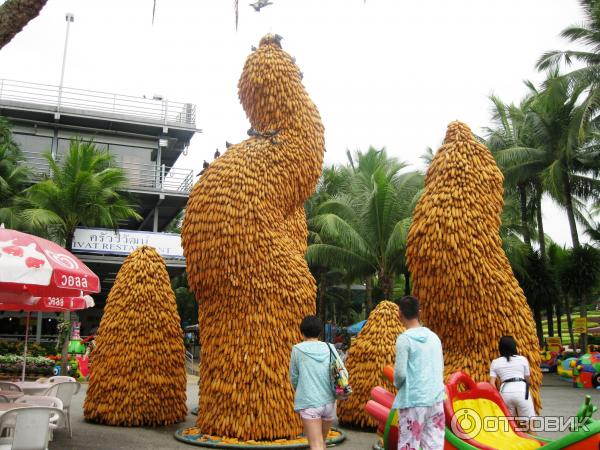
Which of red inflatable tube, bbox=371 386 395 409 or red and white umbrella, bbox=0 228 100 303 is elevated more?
red and white umbrella, bbox=0 228 100 303

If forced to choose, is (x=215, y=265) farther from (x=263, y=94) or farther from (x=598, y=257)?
(x=598, y=257)

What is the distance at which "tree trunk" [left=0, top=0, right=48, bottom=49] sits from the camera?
16.1ft

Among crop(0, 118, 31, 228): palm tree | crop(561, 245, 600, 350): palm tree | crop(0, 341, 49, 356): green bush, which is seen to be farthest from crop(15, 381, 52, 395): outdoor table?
crop(561, 245, 600, 350): palm tree

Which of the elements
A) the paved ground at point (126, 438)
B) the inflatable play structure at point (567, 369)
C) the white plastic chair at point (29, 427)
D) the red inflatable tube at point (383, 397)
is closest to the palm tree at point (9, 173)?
the paved ground at point (126, 438)

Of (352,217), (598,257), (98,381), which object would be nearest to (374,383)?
(98,381)

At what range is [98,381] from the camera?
7.66 m

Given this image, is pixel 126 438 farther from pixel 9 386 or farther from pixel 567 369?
pixel 567 369

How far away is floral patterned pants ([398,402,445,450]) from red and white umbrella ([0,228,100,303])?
3115 millimetres

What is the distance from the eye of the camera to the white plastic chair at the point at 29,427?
16.2 ft

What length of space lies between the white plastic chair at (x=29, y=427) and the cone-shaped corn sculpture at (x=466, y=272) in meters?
3.74

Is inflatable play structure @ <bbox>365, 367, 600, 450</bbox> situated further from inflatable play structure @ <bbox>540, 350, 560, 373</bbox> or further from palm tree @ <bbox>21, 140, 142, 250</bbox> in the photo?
inflatable play structure @ <bbox>540, 350, 560, 373</bbox>

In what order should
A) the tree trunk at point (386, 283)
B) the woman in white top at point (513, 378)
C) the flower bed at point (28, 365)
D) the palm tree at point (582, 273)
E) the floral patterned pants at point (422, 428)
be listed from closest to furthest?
1. the floral patterned pants at point (422, 428)
2. the woman in white top at point (513, 378)
3. the flower bed at point (28, 365)
4. the tree trunk at point (386, 283)
5. the palm tree at point (582, 273)

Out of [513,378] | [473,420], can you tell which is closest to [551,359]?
[513,378]

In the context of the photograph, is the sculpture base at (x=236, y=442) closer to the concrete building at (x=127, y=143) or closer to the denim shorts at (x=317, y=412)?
the denim shorts at (x=317, y=412)
